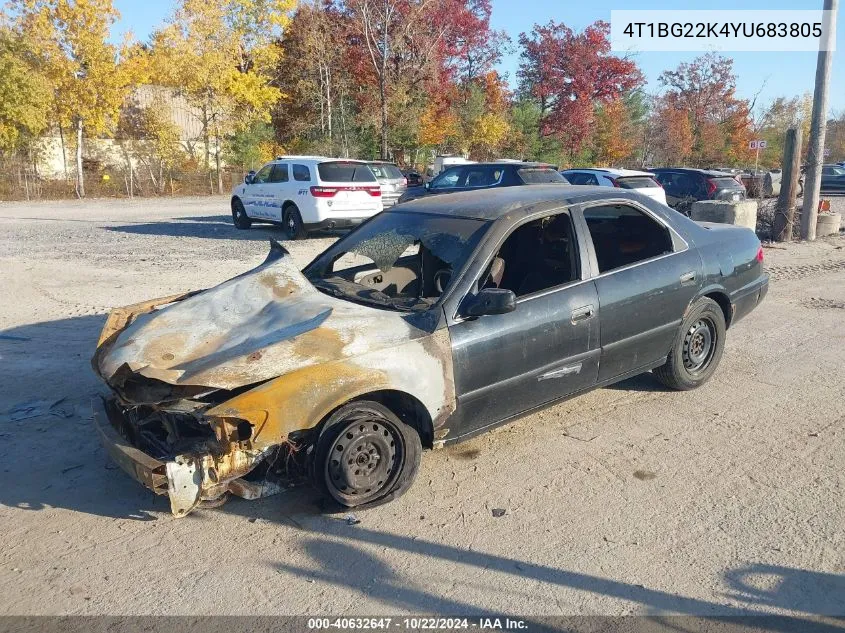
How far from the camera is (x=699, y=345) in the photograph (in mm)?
5391

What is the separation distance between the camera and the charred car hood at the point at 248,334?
3436mm

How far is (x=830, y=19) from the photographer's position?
41.8 ft

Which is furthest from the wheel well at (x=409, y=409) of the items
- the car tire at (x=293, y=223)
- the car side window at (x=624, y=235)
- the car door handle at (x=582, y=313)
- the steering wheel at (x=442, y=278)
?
the car tire at (x=293, y=223)

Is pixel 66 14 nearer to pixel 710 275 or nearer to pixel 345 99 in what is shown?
pixel 345 99

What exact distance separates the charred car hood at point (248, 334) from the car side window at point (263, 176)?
1192cm

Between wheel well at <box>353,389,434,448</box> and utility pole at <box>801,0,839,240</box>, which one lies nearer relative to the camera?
wheel well at <box>353,389,434,448</box>

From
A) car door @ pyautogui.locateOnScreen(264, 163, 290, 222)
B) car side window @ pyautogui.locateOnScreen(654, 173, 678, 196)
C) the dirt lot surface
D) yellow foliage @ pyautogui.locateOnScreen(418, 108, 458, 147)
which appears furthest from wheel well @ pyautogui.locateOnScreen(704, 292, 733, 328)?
yellow foliage @ pyautogui.locateOnScreen(418, 108, 458, 147)

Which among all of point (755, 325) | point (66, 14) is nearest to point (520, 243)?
point (755, 325)

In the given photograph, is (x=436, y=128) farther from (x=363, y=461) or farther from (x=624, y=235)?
(x=363, y=461)

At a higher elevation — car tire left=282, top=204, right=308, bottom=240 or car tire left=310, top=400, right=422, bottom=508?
car tire left=282, top=204, right=308, bottom=240

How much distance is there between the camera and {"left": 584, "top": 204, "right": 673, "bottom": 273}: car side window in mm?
4824

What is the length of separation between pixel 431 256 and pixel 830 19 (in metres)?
12.2

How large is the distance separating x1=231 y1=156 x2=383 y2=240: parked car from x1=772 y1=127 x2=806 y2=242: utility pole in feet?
27.1

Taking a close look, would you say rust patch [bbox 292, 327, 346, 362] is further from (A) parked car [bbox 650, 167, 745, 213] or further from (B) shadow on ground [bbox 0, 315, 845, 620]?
(A) parked car [bbox 650, 167, 745, 213]
